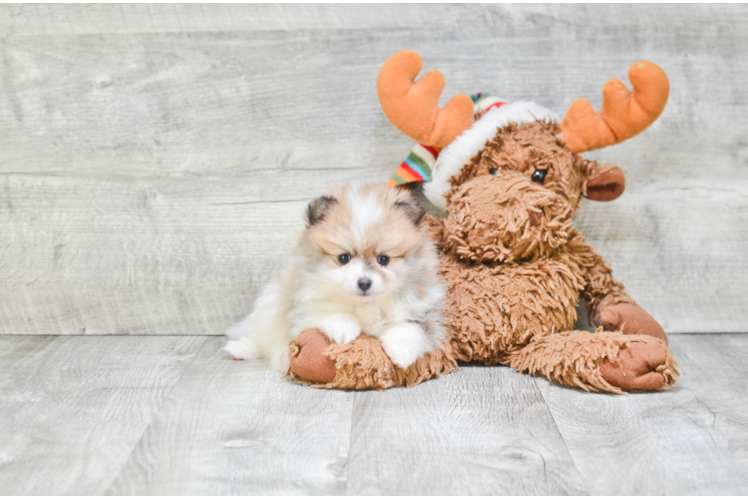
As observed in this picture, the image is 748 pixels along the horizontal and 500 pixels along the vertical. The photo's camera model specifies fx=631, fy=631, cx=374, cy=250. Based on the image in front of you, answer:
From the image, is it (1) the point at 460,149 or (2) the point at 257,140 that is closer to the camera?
(1) the point at 460,149

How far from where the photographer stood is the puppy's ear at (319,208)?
1.56 meters

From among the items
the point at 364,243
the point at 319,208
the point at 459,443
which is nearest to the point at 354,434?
the point at 459,443

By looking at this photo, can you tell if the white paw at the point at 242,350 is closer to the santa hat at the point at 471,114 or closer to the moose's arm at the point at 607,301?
the santa hat at the point at 471,114

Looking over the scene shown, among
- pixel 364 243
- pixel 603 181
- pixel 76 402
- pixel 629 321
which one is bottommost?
pixel 76 402

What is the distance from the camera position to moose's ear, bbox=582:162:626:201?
173 centimetres

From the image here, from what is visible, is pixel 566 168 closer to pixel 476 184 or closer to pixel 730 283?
pixel 476 184

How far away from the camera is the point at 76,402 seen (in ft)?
4.78

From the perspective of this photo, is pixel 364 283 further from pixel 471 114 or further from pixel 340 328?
pixel 471 114

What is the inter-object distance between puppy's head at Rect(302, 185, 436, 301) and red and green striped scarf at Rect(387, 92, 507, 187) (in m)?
0.23

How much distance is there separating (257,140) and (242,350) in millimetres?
656

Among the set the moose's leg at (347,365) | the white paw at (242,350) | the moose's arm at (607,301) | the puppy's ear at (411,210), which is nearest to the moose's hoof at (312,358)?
the moose's leg at (347,365)

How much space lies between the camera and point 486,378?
63.3 inches

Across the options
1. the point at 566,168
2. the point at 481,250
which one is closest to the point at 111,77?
the point at 481,250

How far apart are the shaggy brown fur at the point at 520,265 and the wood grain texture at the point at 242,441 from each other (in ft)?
0.52
